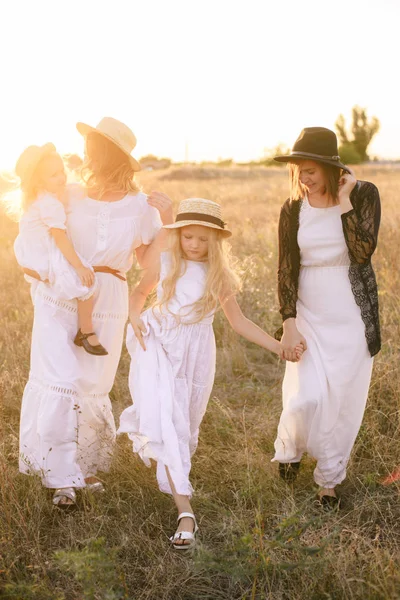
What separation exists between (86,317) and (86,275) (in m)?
0.29

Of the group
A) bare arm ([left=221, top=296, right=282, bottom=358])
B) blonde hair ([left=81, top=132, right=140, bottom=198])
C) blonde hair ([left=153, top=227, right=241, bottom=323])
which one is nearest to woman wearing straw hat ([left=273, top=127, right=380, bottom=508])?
bare arm ([left=221, top=296, right=282, bottom=358])

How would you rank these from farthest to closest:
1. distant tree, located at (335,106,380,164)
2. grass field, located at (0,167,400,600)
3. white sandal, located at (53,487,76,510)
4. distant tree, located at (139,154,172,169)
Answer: distant tree, located at (335,106,380,164) → distant tree, located at (139,154,172,169) → white sandal, located at (53,487,76,510) → grass field, located at (0,167,400,600)

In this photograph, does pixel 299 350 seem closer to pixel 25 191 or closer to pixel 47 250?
pixel 47 250

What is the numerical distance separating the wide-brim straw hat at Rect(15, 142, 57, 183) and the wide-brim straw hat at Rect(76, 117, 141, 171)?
0.26 meters

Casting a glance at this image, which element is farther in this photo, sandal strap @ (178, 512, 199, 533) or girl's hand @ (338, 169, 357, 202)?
girl's hand @ (338, 169, 357, 202)

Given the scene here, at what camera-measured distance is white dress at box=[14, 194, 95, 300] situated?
3.71 m

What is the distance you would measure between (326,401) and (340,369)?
206 mm

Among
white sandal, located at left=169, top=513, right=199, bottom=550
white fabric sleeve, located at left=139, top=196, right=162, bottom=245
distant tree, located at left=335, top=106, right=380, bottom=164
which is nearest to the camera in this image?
white sandal, located at left=169, top=513, right=199, bottom=550

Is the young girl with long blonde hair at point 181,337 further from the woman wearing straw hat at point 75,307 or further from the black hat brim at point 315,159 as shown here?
the black hat brim at point 315,159

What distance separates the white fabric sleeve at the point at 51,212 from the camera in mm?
3691

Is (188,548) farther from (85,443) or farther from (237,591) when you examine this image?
(85,443)

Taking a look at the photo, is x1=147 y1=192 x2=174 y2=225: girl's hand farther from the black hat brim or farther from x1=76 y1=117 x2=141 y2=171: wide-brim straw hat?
the black hat brim

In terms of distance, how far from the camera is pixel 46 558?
10.8 ft

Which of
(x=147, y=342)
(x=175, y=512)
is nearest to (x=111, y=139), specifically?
(x=147, y=342)
